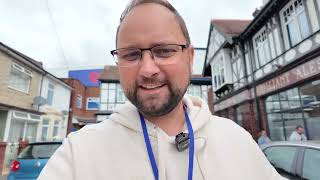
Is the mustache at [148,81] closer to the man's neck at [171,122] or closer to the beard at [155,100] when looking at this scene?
the beard at [155,100]

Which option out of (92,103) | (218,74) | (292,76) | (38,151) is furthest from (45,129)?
(292,76)

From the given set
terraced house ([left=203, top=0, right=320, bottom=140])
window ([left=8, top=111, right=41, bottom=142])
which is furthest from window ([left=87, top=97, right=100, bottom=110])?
terraced house ([left=203, top=0, right=320, bottom=140])

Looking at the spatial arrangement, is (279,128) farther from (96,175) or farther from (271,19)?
(96,175)

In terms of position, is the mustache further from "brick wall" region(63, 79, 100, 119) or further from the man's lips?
"brick wall" region(63, 79, 100, 119)

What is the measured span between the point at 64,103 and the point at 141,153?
20.3m

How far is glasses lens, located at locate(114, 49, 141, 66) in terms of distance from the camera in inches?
43.4

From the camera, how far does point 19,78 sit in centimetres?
1305

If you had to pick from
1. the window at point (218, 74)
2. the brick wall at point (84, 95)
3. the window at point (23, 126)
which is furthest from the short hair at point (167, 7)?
the brick wall at point (84, 95)

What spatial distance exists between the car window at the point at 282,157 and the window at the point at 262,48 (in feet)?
27.7

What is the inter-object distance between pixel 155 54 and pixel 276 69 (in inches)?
415

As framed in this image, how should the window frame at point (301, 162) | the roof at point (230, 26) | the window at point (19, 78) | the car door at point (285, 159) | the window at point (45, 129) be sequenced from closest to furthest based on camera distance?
the window frame at point (301, 162) < the car door at point (285, 159) < the window at point (19, 78) < the roof at point (230, 26) < the window at point (45, 129)

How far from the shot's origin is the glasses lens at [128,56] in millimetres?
1104

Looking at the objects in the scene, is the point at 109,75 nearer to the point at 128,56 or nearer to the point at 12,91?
the point at 12,91

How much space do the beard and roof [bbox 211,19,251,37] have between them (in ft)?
48.1
